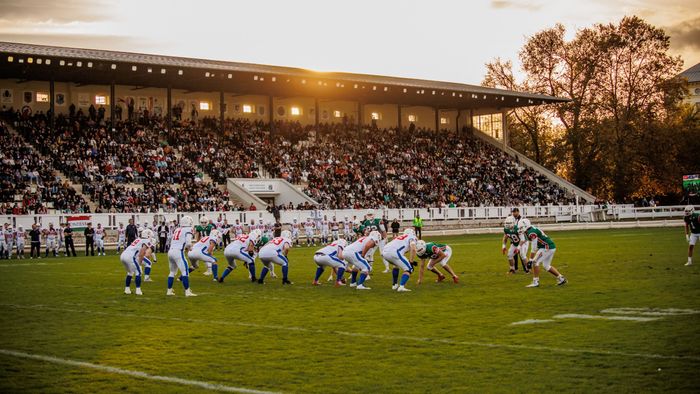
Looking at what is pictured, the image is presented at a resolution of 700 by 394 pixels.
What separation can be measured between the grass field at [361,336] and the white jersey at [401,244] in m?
1.06

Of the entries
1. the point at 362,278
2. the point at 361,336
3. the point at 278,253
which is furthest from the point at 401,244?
the point at 361,336

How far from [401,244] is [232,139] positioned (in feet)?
131

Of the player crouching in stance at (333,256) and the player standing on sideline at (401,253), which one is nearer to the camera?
the player standing on sideline at (401,253)

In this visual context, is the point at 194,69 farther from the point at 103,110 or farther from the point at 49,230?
the point at 49,230

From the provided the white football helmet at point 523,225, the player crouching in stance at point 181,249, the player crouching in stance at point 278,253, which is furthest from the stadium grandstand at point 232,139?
the white football helmet at point 523,225

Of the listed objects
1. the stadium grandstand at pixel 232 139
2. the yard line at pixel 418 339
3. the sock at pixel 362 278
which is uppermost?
the stadium grandstand at pixel 232 139

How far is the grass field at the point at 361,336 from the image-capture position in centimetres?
988

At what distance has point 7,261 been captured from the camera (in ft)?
113

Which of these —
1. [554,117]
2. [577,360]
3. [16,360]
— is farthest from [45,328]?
[554,117]

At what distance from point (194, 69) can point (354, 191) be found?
1378 centimetres

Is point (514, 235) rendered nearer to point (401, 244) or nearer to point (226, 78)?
point (401, 244)

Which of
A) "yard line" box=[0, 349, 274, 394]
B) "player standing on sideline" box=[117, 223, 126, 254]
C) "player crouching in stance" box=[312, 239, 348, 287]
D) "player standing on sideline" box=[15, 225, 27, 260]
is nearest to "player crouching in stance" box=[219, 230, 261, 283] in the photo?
"player crouching in stance" box=[312, 239, 348, 287]

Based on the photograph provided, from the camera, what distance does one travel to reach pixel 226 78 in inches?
2125

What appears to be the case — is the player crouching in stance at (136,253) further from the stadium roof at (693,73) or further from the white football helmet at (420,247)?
the stadium roof at (693,73)
